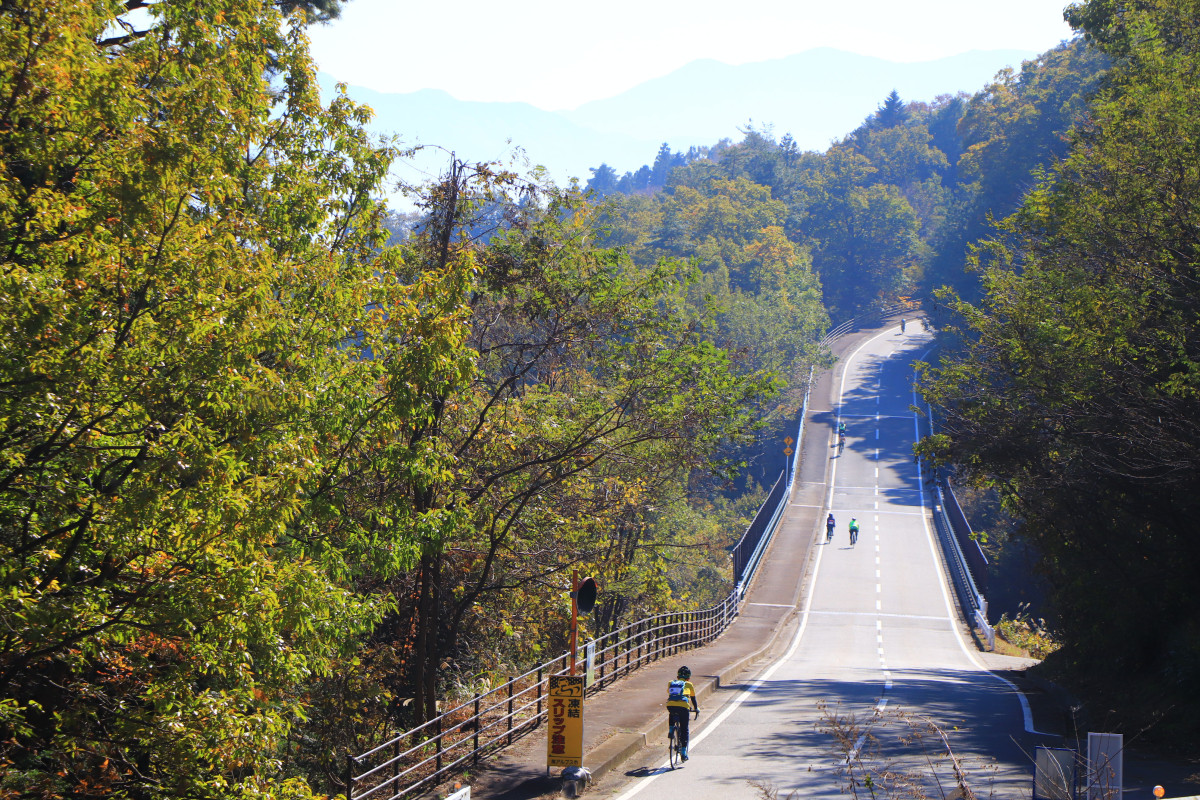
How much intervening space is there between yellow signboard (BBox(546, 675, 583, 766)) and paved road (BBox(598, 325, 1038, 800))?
79cm

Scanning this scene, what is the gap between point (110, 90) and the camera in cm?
735

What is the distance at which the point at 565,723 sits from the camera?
10.7 metres

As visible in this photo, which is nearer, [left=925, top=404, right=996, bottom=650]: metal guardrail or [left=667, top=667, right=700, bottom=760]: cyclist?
[left=667, top=667, right=700, bottom=760]: cyclist

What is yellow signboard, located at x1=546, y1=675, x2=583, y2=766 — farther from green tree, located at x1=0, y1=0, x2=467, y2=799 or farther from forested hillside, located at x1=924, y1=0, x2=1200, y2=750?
forested hillside, located at x1=924, y1=0, x2=1200, y2=750

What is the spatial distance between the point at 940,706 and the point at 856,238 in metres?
107

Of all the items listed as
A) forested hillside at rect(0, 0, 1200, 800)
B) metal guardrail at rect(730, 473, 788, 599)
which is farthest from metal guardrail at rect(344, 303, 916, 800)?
forested hillside at rect(0, 0, 1200, 800)

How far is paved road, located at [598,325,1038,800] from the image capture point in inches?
458

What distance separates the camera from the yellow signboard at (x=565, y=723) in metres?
10.7

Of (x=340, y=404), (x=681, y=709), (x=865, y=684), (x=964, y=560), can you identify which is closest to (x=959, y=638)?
(x=964, y=560)

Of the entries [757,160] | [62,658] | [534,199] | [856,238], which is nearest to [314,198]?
[534,199]

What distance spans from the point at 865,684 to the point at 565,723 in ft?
40.2

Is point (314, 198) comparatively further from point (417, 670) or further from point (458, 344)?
point (417, 670)

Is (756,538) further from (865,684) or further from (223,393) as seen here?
(223,393)

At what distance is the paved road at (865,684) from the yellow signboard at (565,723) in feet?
2.58
